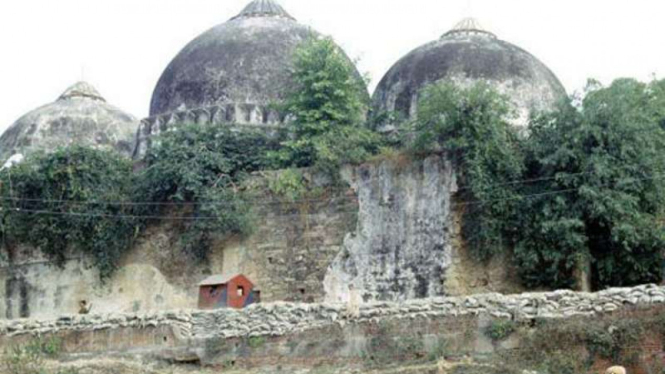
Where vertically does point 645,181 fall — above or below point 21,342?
above

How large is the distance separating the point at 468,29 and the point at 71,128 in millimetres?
10458

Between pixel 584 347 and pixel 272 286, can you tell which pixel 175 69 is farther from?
pixel 584 347

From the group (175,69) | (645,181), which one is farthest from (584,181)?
(175,69)

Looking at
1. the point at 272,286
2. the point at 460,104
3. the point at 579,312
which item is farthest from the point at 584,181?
the point at 272,286

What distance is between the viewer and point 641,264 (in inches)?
840

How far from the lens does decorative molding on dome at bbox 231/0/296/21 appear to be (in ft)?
103

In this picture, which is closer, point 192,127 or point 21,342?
point 21,342

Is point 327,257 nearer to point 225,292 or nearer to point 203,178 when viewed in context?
point 225,292

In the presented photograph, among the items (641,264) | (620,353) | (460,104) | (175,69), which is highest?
(175,69)

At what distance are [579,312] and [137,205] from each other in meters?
11.5

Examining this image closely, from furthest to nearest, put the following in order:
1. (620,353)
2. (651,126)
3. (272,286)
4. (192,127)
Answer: (192,127) < (272,286) < (651,126) < (620,353)

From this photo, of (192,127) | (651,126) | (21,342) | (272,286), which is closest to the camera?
(21,342)

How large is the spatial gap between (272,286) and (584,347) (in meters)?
8.94

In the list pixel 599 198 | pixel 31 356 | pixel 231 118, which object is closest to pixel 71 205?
pixel 231 118
